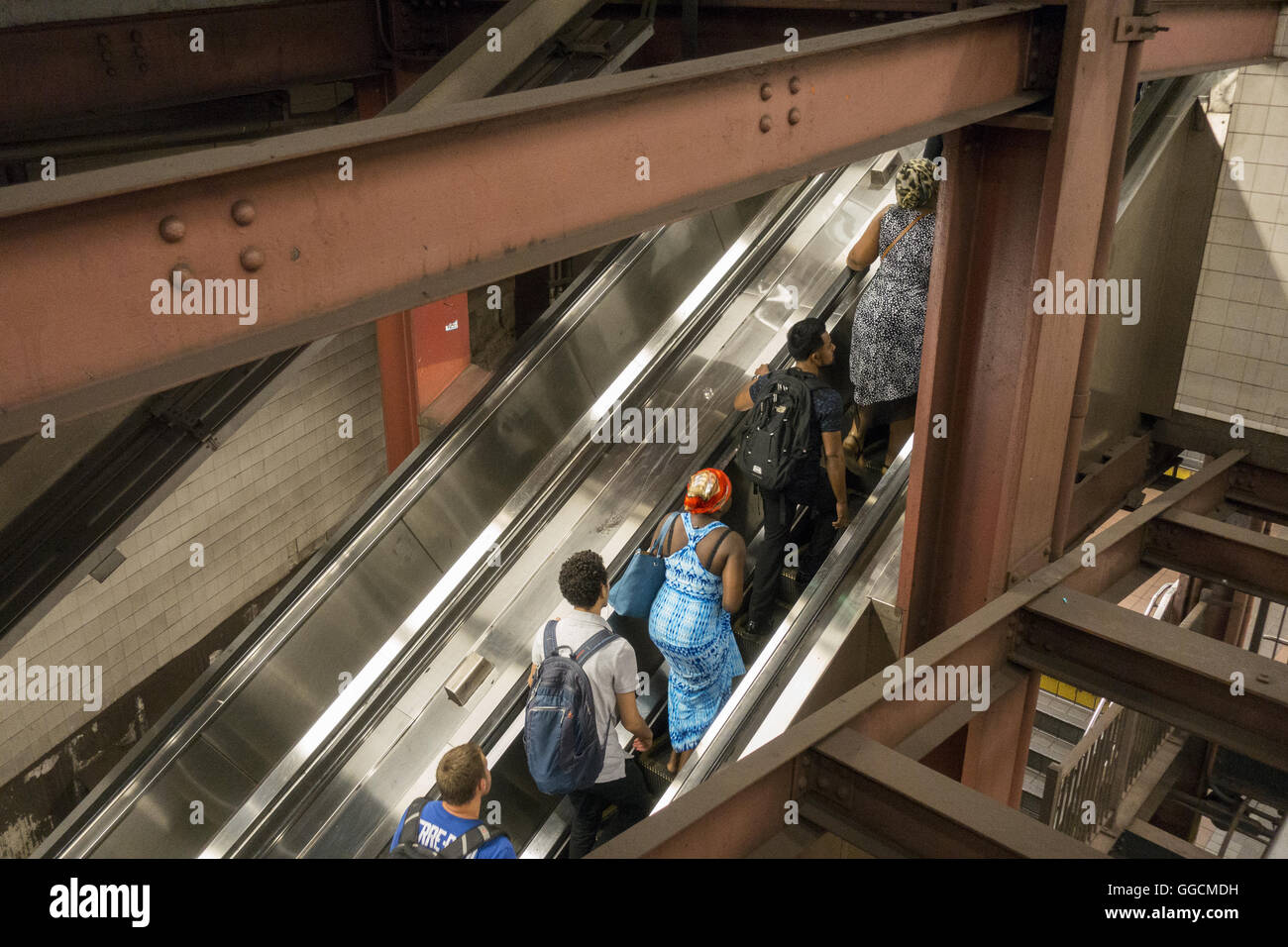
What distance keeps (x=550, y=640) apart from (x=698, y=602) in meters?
0.74

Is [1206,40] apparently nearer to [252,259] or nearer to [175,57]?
[252,259]

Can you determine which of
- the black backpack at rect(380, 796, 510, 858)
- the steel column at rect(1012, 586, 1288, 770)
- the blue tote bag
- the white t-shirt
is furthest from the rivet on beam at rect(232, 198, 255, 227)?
the steel column at rect(1012, 586, 1288, 770)

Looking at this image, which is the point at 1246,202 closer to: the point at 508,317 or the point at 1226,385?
the point at 1226,385

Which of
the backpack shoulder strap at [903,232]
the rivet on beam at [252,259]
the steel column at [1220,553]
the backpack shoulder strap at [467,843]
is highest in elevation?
the rivet on beam at [252,259]

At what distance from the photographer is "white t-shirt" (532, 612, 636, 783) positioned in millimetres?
4188

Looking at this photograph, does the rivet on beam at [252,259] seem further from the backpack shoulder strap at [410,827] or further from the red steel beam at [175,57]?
the red steel beam at [175,57]

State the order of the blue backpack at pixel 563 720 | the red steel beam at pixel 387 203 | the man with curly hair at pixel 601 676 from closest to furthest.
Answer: the red steel beam at pixel 387 203
the blue backpack at pixel 563 720
the man with curly hair at pixel 601 676

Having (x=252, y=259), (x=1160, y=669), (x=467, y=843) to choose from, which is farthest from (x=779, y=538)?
Result: (x=252, y=259)

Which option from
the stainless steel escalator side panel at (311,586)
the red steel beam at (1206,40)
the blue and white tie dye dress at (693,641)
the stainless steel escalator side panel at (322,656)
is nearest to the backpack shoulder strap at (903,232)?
the red steel beam at (1206,40)

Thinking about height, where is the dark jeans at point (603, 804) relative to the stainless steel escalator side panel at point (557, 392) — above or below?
below

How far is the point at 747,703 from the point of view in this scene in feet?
15.5

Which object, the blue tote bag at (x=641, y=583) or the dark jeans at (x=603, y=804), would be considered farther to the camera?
the blue tote bag at (x=641, y=583)

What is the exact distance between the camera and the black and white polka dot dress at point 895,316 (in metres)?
4.93

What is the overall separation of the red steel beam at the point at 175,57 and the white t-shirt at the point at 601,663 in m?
3.24
